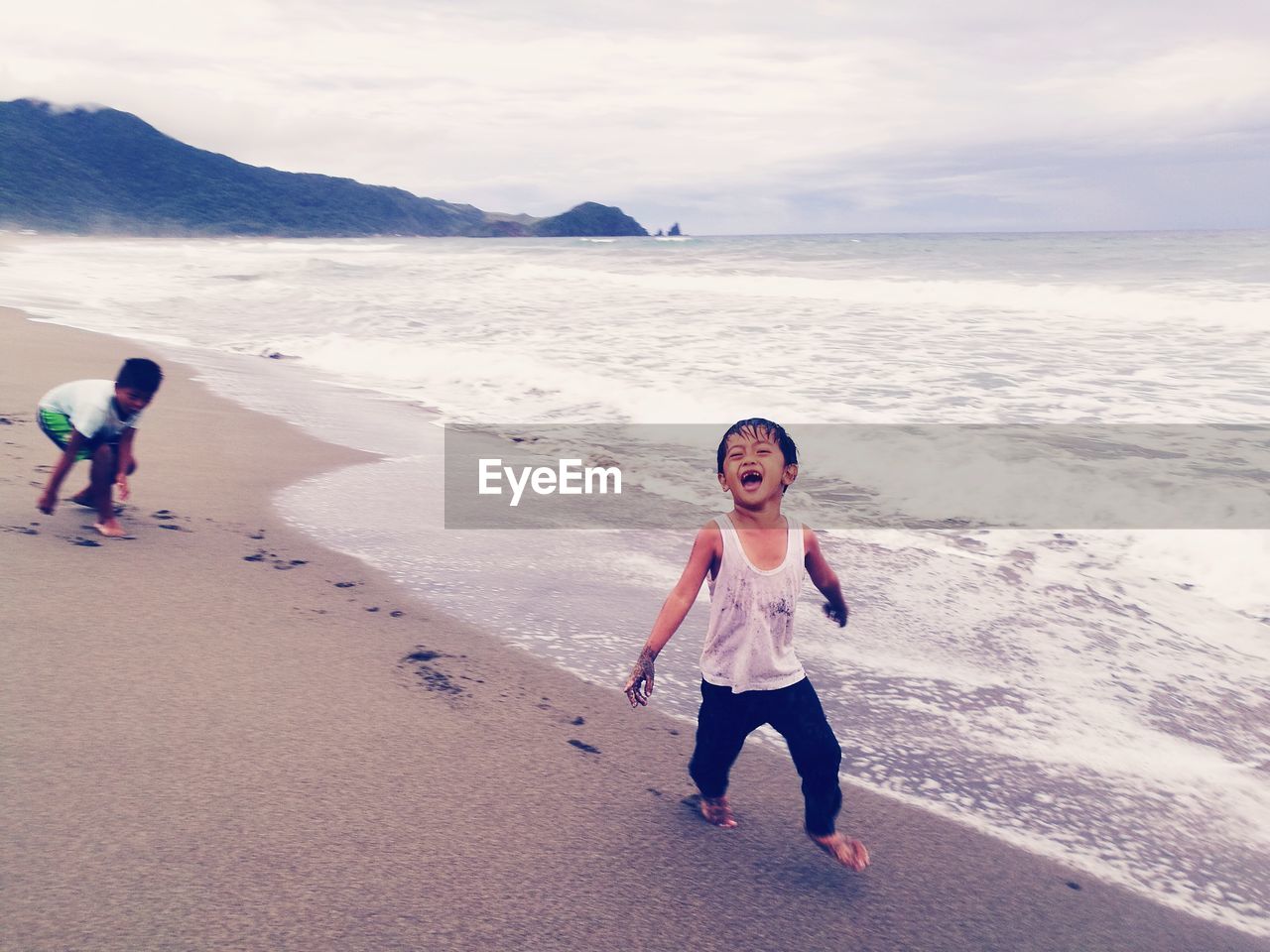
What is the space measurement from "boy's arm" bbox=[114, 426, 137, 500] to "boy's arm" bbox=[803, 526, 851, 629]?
3321 millimetres

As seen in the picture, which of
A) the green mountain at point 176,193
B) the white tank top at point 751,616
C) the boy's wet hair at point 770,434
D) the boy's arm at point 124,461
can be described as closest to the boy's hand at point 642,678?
the white tank top at point 751,616

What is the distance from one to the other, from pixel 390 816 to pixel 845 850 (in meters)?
1.13

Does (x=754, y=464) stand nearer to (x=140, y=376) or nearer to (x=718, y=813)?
(x=718, y=813)

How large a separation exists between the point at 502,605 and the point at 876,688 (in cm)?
156

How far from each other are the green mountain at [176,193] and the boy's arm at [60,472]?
363ft

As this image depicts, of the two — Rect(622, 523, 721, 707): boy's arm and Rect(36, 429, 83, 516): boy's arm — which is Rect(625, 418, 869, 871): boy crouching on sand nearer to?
Rect(622, 523, 721, 707): boy's arm

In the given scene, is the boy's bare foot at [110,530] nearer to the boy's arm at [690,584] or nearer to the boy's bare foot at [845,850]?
the boy's arm at [690,584]

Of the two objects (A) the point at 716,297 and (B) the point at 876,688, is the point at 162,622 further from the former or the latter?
(A) the point at 716,297

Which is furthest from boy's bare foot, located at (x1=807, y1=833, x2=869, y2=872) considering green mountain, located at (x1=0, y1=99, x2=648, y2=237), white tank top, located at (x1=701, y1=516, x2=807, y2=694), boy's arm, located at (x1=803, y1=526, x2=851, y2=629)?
green mountain, located at (x1=0, y1=99, x2=648, y2=237)

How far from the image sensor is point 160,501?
15.7 ft

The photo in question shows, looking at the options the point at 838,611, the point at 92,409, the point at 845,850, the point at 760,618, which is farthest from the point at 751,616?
the point at 92,409

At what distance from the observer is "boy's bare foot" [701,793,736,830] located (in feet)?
8.11

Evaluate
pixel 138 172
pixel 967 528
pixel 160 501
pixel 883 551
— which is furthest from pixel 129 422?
pixel 138 172

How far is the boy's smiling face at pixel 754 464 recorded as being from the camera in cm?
231
